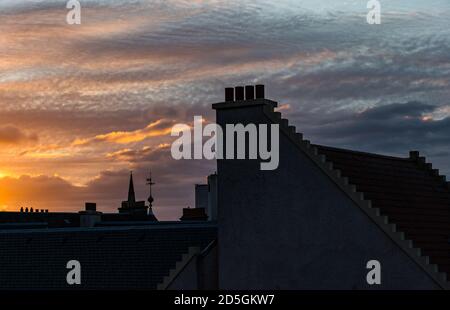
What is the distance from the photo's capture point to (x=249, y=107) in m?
42.5

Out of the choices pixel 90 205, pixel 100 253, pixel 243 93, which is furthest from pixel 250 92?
pixel 90 205

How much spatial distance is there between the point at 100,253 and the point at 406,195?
3031 cm

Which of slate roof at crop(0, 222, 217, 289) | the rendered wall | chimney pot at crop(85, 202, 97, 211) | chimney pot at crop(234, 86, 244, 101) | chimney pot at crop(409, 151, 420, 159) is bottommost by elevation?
the rendered wall

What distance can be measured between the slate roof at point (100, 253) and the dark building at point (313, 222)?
20755 millimetres

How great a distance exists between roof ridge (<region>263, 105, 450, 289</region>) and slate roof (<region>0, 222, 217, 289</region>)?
79.8 ft

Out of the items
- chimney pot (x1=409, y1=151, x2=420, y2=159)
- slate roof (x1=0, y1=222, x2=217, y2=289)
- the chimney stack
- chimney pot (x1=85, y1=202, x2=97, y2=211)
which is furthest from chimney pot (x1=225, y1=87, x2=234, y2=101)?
chimney pot (x1=85, y1=202, x2=97, y2=211)

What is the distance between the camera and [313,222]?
134ft

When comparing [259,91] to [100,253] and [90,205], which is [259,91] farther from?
[90,205]

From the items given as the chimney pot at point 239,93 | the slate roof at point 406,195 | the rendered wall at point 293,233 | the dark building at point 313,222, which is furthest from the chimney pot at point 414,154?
the chimney pot at point 239,93

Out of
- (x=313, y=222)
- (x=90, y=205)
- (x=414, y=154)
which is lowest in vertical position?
(x=313, y=222)

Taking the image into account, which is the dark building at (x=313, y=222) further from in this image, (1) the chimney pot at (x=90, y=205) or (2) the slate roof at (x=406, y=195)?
(1) the chimney pot at (x=90, y=205)

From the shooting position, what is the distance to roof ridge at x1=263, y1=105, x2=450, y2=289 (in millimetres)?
37188

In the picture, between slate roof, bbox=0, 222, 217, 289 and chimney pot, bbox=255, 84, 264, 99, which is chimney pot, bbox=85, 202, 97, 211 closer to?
slate roof, bbox=0, 222, 217, 289
